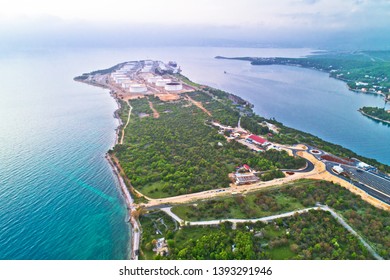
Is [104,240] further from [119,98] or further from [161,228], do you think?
[119,98]

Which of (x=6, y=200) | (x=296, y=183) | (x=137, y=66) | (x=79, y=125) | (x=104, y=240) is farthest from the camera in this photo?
(x=137, y=66)

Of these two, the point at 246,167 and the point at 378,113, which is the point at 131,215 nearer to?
the point at 246,167

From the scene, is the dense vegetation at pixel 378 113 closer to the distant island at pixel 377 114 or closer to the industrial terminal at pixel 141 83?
the distant island at pixel 377 114

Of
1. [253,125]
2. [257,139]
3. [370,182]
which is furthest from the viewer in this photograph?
[253,125]

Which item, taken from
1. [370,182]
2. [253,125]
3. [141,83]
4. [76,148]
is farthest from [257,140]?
[141,83]

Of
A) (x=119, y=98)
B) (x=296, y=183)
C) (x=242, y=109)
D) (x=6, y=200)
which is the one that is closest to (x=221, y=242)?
(x=296, y=183)

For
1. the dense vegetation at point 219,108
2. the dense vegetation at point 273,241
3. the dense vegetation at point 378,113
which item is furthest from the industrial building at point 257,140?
the dense vegetation at point 378,113
